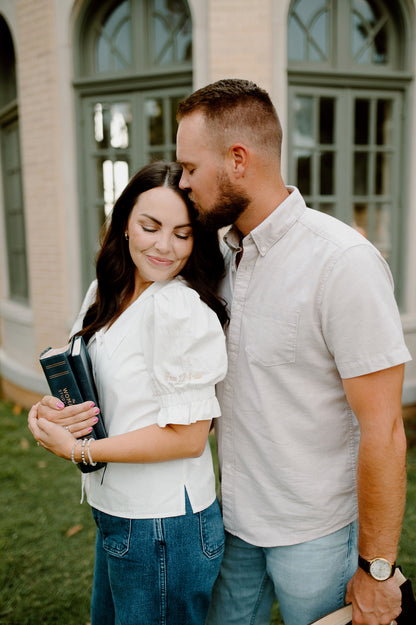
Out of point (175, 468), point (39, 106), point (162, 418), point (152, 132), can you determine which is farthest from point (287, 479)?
point (39, 106)

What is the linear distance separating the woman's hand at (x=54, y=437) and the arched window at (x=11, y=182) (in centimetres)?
591

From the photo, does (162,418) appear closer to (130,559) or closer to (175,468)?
(175,468)

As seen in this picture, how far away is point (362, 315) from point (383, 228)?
16.3ft

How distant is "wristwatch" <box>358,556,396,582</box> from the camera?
1649 mm

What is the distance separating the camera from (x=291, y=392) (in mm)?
1786

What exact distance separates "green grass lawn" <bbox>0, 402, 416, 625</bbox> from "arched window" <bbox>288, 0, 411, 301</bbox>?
8.54 ft

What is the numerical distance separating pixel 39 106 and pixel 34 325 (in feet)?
8.23

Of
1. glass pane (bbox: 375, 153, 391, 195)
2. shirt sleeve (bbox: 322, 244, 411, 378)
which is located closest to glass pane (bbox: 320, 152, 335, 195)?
glass pane (bbox: 375, 153, 391, 195)

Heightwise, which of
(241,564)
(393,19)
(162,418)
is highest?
(393,19)

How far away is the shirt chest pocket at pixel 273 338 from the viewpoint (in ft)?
5.72

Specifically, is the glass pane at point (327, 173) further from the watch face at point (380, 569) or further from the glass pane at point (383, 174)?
the watch face at point (380, 569)

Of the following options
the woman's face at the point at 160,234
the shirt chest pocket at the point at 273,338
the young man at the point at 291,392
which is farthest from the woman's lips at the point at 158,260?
the shirt chest pocket at the point at 273,338

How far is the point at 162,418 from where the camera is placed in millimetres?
1699

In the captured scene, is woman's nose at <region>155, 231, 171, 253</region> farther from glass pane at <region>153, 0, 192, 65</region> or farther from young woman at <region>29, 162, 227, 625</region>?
glass pane at <region>153, 0, 192, 65</region>
